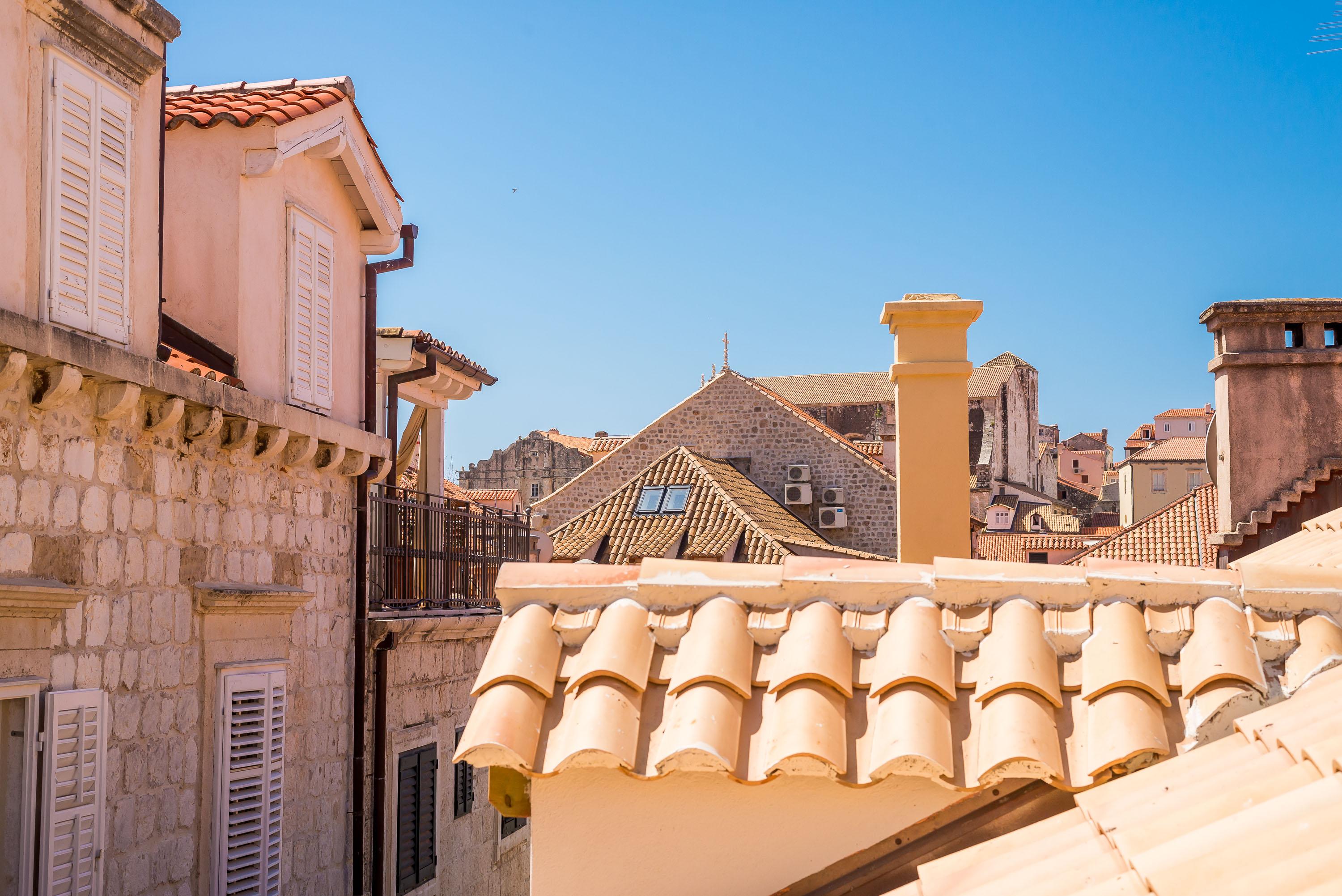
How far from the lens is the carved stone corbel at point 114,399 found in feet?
21.5

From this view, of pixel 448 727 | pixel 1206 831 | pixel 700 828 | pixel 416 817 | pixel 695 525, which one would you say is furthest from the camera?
pixel 695 525

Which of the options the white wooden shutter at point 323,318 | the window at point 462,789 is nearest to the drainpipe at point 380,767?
the window at point 462,789

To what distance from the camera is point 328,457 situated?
943 centimetres

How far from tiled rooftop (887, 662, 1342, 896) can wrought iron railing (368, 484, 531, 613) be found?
26.2 ft

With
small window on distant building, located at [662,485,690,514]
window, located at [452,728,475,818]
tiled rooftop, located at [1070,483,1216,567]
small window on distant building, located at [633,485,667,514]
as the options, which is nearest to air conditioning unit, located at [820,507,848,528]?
small window on distant building, located at [662,485,690,514]

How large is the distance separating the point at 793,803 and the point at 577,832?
0.65 m

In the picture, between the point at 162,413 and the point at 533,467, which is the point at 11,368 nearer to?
the point at 162,413

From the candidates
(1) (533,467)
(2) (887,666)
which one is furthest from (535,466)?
(2) (887,666)

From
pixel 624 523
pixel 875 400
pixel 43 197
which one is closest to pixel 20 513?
pixel 43 197

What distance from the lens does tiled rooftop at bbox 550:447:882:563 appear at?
25594 mm

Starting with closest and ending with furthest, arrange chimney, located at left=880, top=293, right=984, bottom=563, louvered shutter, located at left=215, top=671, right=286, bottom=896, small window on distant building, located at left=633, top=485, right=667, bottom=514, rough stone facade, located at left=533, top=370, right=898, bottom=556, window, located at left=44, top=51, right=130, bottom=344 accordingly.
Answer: window, located at left=44, top=51, right=130, bottom=344, chimney, located at left=880, top=293, right=984, bottom=563, louvered shutter, located at left=215, top=671, right=286, bottom=896, small window on distant building, located at left=633, top=485, right=667, bottom=514, rough stone facade, located at left=533, top=370, right=898, bottom=556

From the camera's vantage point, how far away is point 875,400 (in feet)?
228

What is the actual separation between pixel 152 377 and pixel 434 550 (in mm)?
5283

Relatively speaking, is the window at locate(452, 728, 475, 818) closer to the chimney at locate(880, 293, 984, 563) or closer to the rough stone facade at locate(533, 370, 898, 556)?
the chimney at locate(880, 293, 984, 563)
